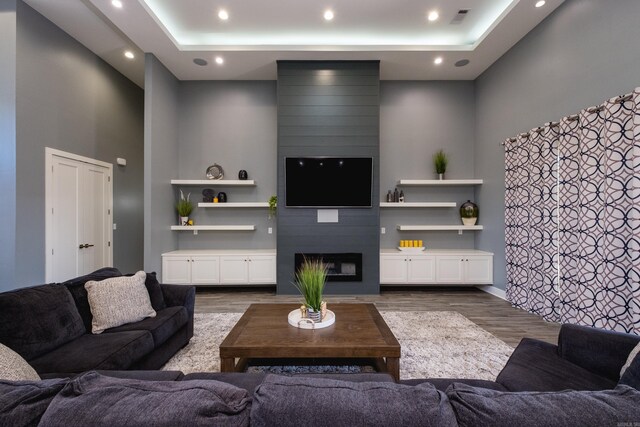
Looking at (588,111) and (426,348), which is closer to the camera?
(426,348)

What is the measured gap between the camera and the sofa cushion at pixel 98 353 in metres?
1.71

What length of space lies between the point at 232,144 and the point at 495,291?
552 cm

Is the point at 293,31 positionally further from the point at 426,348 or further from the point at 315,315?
the point at 426,348

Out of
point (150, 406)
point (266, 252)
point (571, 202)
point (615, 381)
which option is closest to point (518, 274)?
point (571, 202)

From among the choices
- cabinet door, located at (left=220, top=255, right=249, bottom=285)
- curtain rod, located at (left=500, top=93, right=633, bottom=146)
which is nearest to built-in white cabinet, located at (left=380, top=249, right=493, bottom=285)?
curtain rod, located at (left=500, top=93, right=633, bottom=146)

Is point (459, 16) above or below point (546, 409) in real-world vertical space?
above

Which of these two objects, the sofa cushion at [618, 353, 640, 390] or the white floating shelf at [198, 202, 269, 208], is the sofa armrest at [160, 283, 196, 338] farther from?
the sofa cushion at [618, 353, 640, 390]

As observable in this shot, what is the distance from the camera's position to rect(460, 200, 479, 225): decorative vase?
5137 mm

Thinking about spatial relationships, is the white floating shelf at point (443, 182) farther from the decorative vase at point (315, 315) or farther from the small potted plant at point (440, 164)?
the decorative vase at point (315, 315)

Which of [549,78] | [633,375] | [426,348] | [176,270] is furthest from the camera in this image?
[176,270]

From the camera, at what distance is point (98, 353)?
72.2 inches

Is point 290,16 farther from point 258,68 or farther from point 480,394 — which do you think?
point 480,394

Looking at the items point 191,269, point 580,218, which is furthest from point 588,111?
point 191,269

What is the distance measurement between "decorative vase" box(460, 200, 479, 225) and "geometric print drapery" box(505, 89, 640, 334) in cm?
88
